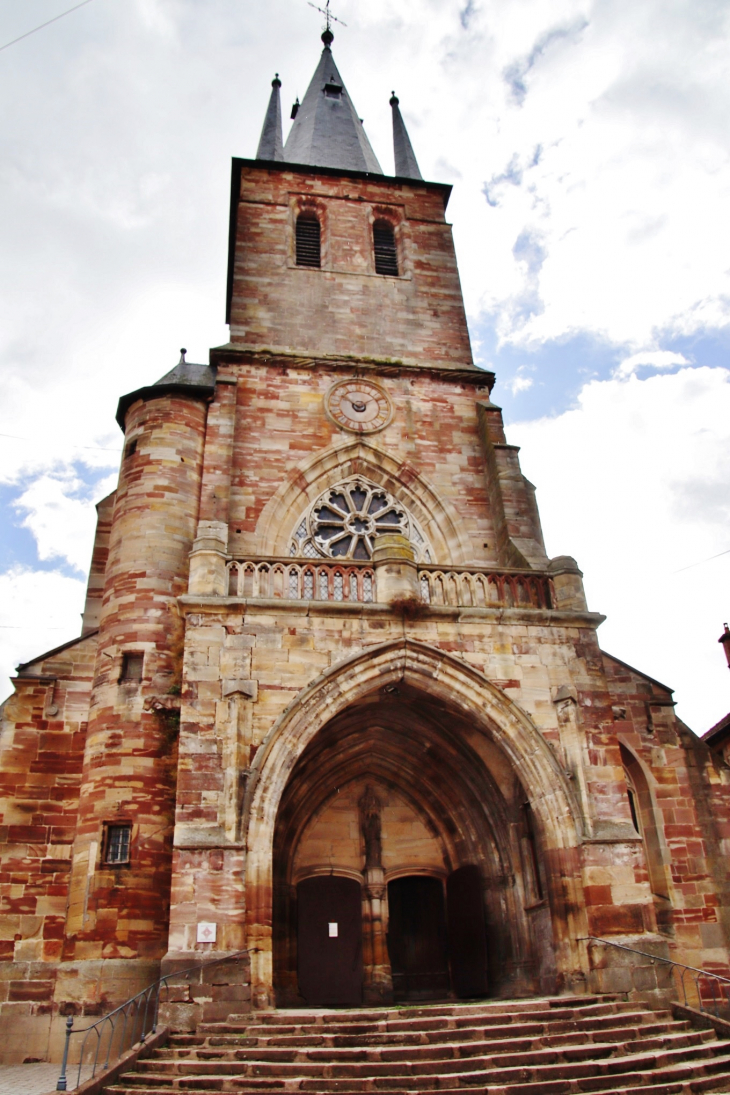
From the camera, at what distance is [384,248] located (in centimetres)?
2106

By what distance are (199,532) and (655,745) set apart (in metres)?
8.28

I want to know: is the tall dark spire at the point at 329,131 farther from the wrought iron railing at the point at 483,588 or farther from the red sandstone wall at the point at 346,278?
the wrought iron railing at the point at 483,588

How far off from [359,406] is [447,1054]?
474 inches

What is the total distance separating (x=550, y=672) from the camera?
1181 cm

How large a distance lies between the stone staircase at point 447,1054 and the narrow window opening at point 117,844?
2895mm

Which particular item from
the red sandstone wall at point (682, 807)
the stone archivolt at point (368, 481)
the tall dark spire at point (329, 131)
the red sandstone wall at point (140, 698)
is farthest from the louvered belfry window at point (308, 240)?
the red sandstone wall at point (682, 807)

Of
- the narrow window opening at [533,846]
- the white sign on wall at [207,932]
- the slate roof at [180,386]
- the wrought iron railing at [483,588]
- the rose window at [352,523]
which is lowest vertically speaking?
the white sign on wall at [207,932]

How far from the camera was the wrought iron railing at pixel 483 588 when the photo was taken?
12328mm

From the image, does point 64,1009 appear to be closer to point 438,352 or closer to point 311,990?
point 311,990

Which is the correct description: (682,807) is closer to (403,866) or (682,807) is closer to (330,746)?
(403,866)

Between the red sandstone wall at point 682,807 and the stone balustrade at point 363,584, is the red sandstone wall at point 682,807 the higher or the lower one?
the lower one

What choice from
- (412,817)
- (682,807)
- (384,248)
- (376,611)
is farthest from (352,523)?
(384,248)

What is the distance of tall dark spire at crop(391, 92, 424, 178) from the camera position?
83.7 feet

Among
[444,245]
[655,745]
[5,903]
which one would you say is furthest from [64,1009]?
[444,245]
